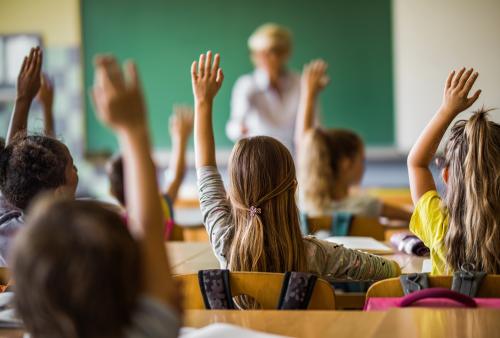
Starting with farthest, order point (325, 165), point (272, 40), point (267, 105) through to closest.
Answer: point (267, 105), point (272, 40), point (325, 165)

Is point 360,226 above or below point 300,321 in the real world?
below

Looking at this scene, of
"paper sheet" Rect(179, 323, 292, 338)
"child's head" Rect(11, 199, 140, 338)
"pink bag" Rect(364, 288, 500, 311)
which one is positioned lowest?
"pink bag" Rect(364, 288, 500, 311)

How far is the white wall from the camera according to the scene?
21.8 feet

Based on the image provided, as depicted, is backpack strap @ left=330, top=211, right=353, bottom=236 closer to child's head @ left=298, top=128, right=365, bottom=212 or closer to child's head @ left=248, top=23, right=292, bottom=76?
child's head @ left=298, top=128, right=365, bottom=212

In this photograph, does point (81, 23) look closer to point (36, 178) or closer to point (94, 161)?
point (94, 161)

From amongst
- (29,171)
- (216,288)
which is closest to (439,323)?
(216,288)

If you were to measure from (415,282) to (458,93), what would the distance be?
0.70 metres

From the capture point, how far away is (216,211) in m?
2.33

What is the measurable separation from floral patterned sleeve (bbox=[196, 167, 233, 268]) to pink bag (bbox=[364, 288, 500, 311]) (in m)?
0.68

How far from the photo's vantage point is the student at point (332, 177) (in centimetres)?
396

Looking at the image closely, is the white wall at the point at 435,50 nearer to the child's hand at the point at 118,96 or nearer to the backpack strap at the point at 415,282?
the backpack strap at the point at 415,282

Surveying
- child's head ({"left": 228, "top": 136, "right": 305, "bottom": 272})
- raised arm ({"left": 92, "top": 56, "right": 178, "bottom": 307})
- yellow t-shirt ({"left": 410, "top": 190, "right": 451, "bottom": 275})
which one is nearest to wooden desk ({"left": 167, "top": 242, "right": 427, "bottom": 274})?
yellow t-shirt ({"left": 410, "top": 190, "right": 451, "bottom": 275})

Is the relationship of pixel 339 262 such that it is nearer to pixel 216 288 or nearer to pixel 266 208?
pixel 266 208

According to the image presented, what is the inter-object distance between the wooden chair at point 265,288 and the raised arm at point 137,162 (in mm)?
671
